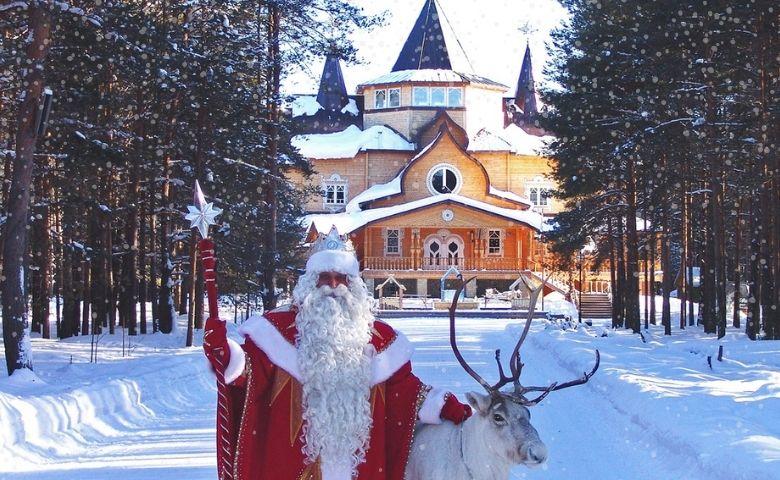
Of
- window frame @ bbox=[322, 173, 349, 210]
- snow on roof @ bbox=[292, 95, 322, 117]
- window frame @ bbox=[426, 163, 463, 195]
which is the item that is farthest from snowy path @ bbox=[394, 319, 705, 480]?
snow on roof @ bbox=[292, 95, 322, 117]

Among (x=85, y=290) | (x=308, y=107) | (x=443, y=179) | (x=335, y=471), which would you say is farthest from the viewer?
(x=308, y=107)

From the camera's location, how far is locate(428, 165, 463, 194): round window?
6962 cm

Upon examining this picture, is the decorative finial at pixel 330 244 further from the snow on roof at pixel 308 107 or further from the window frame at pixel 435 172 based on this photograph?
the snow on roof at pixel 308 107

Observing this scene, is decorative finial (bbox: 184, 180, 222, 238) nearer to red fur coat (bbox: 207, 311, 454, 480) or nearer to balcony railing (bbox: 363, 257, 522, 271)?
red fur coat (bbox: 207, 311, 454, 480)

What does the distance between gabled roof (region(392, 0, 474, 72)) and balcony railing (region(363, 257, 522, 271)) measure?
58.9ft

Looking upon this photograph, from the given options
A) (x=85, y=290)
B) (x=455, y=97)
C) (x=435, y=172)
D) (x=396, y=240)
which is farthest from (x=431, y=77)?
(x=85, y=290)

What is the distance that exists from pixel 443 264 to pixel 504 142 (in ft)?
44.6

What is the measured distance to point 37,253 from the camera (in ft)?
89.6

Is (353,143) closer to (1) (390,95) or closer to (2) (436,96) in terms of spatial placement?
(1) (390,95)

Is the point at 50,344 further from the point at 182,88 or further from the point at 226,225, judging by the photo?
the point at 182,88

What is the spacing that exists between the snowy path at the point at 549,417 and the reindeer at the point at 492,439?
120 inches

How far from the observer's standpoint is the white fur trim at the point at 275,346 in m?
6.37

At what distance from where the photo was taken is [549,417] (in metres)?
13.5

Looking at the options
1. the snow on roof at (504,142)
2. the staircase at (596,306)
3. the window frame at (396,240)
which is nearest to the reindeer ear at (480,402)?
the staircase at (596,306)
